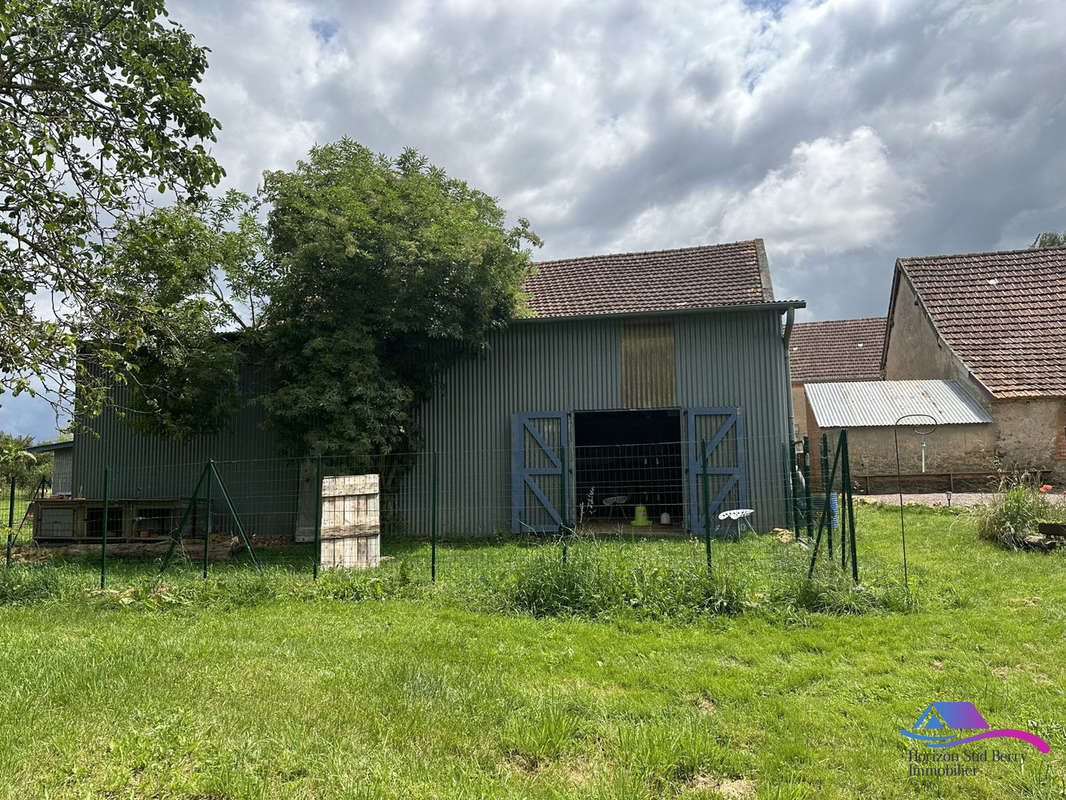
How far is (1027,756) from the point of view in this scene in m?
3.34

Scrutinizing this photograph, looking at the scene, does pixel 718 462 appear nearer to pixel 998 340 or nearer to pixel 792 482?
pixel 792 482

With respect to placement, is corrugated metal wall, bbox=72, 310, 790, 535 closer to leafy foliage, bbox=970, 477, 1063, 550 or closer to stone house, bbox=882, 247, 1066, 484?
leafy foliage, bbox=970, 477, 1063, 550

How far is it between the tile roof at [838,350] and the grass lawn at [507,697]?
70.4 feet

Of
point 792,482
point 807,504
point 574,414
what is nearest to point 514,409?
point 574,414

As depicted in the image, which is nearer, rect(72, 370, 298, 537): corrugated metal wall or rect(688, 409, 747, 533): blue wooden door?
rect(688, 409, 747, 533): blue wooden door

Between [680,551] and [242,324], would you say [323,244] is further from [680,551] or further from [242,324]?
[680,551]

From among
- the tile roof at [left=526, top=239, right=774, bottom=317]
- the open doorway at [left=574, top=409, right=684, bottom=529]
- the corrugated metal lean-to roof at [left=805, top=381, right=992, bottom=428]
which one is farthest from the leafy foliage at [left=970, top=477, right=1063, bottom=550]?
the corrugated metal lean-to roof at [left=805, top=381, right=992, bottom=428]

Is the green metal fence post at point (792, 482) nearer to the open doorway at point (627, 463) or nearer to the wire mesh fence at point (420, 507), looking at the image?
the wire mesh fence at point (420, 507)

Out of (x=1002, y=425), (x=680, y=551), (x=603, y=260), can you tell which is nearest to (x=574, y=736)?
(x=680, y=551)

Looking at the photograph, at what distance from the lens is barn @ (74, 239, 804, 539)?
11.8 meters

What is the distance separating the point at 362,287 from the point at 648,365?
215 inches

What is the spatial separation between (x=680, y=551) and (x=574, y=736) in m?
5.07

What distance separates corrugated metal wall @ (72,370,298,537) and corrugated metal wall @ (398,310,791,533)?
2.77 meters

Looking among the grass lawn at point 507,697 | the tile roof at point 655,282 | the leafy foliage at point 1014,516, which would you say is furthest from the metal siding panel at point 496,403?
the leafy foliage at point 1014,516
